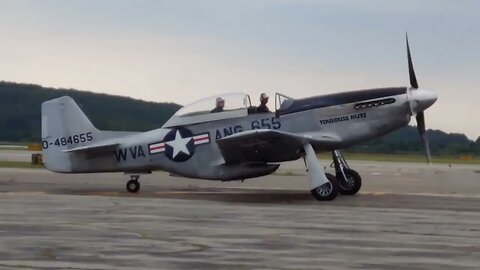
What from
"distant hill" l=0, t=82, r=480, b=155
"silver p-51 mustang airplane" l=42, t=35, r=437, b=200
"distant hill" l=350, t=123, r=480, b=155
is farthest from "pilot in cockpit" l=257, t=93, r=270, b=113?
"distant hill" l=350, t=123, r=480, b=155

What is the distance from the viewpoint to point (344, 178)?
66.6 ft

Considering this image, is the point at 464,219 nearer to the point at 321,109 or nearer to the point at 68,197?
the point at 321,109

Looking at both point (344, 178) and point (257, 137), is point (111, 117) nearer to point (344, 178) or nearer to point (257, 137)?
point (344, 178)

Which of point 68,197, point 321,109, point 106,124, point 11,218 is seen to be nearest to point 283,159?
point 321,109

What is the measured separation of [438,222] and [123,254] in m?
5.95

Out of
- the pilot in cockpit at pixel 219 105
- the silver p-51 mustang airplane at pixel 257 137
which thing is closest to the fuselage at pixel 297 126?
the silver p-51 mustang airplane at pixel 257 137

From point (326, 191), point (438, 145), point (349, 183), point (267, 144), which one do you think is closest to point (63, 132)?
point (267, 144)

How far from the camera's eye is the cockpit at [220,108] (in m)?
19.6

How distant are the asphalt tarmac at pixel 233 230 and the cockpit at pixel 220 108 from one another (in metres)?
1.77

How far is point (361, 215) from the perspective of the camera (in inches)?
570

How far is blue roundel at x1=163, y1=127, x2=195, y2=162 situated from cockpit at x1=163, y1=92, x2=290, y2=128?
237mm

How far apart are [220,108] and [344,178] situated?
3.33 metres

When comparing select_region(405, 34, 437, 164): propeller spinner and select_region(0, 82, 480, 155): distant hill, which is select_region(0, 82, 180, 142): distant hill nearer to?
select_region(0, 82, 480, 155): distant hill

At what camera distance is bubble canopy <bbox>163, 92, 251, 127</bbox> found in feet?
64.6
